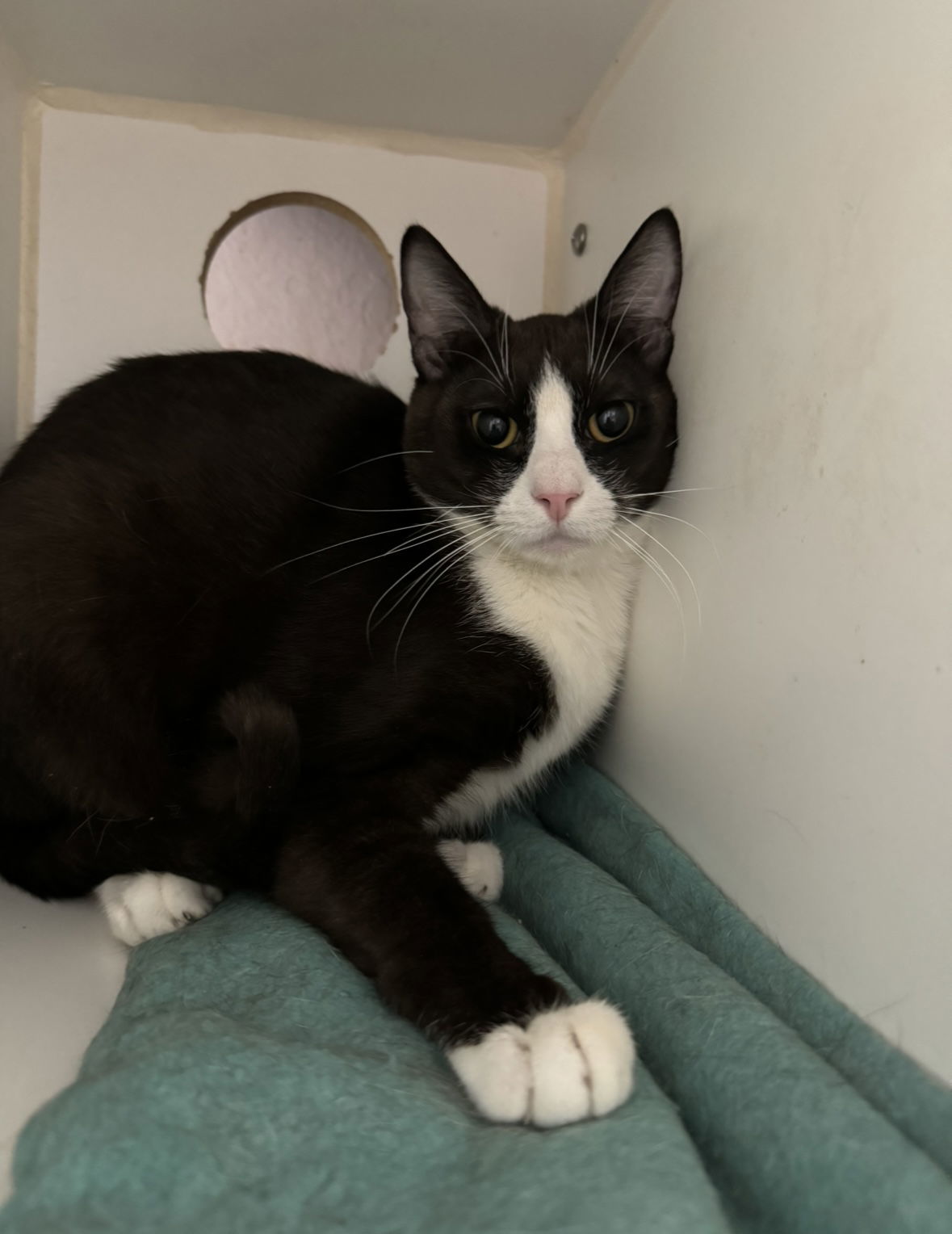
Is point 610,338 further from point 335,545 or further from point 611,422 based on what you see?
point 335,545

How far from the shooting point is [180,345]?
1.61 metres

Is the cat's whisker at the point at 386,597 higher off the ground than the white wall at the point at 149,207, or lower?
lower

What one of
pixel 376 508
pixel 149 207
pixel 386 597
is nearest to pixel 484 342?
pixel 376 508

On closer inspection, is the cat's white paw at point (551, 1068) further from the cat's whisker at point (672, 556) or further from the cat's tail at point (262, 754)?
the cat's whisker at point (672, 556)

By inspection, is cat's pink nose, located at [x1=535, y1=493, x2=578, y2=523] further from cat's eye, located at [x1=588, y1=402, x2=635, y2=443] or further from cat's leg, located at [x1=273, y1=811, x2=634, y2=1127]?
cat's leg, located at [x1=273, y1=811, x2=634, y2=1127]

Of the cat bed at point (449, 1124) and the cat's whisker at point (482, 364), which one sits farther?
the cat's whisker at point (482, 364)

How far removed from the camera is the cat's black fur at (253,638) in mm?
1093

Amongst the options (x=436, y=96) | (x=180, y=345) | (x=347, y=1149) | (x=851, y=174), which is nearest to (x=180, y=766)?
(x=347, y=1149)

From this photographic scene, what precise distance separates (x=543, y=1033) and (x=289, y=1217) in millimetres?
236

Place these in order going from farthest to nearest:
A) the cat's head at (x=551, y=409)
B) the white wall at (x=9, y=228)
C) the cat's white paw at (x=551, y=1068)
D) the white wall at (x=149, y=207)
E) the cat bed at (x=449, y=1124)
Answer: the white wall at (x=149, y=207) → the white wall at (x=9, y=228) → the cat's head at (x=551, y=409) → the cat's white paw at (x=551, y=1068) → the cat bed at (x=449, y=1124)

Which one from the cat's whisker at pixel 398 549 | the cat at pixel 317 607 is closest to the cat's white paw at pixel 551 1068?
the cat at pixel 317 607

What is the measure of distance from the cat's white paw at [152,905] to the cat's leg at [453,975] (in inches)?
4.9

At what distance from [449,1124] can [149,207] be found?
148 centimetres

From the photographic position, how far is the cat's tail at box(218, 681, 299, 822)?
101 centimetres
